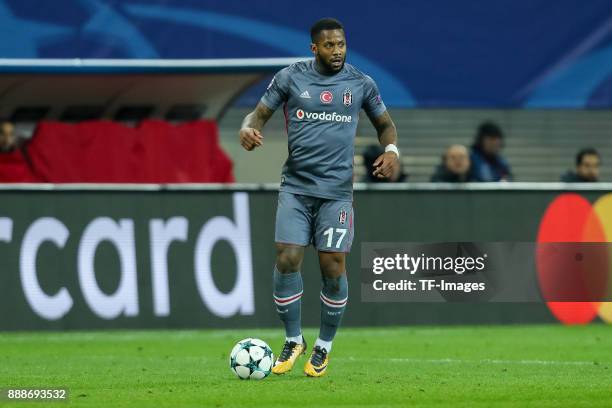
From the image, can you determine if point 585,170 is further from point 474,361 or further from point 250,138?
point 250,138

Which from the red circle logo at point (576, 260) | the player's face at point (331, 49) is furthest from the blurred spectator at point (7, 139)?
the player's face at point (331, 49)

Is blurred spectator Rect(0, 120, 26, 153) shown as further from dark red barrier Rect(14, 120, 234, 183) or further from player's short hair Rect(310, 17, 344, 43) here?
player's short hair Rect(310, 17, 344, 43)

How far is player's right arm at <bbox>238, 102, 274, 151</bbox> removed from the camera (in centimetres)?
902

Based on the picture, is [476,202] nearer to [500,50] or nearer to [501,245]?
[501,245]

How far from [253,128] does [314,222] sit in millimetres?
732

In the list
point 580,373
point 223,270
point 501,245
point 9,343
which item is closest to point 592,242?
point 501,245

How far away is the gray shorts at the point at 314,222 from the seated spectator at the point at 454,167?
17.2 ft

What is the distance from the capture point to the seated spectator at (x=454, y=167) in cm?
1446

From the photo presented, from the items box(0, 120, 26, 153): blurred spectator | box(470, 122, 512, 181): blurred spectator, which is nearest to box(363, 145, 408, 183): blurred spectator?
box(470, 122, 512, 181): blurred spectator

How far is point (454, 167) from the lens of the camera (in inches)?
570

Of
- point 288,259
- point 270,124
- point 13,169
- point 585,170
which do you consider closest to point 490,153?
point 585,170

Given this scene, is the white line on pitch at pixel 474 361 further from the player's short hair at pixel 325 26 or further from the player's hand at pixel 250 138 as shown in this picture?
the player's short hair at pixel 325 26

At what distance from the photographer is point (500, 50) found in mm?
17969

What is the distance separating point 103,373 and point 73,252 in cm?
392
